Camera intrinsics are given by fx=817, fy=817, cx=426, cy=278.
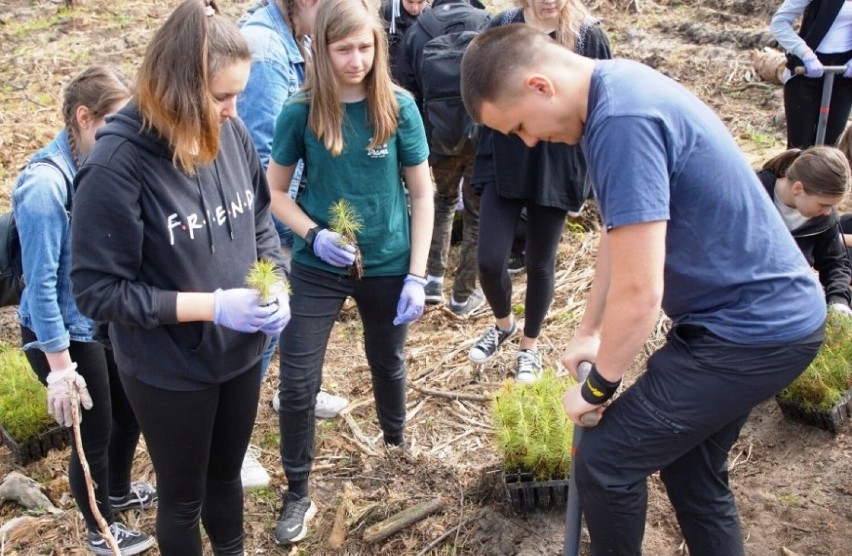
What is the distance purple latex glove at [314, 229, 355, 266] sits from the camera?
3219 millimetres

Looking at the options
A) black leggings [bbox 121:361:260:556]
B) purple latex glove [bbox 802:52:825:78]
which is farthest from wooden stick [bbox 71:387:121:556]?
purple latex glove [bbox 802:52:825:78]

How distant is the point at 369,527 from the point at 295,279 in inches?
43.4

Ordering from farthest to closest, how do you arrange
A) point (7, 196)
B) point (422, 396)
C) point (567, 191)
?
1. point (7, 196)
2. point (422, 396)
3. point (567, 191)

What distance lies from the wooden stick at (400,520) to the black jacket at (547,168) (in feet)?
5.13

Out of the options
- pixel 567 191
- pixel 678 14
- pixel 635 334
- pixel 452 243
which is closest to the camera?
pixel 635 334

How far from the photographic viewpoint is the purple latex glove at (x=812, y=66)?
5.44 m

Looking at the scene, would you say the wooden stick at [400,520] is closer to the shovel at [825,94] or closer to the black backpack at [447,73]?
the black backpack at [447,73]

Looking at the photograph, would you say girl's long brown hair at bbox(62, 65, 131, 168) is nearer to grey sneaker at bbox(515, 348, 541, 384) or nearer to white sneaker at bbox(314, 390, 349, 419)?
white sneaker at bbox(314, 390, 349, 419)

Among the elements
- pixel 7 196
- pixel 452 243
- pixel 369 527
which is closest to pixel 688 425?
pixel 369 527

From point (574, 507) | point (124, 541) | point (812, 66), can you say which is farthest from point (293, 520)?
point (812, 66)

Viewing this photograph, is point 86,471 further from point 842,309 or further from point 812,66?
point 812,66

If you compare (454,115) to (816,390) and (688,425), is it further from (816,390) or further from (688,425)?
(688,425)

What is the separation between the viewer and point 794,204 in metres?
4.15

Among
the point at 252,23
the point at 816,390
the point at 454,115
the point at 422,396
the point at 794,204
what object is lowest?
the point at 422,396
